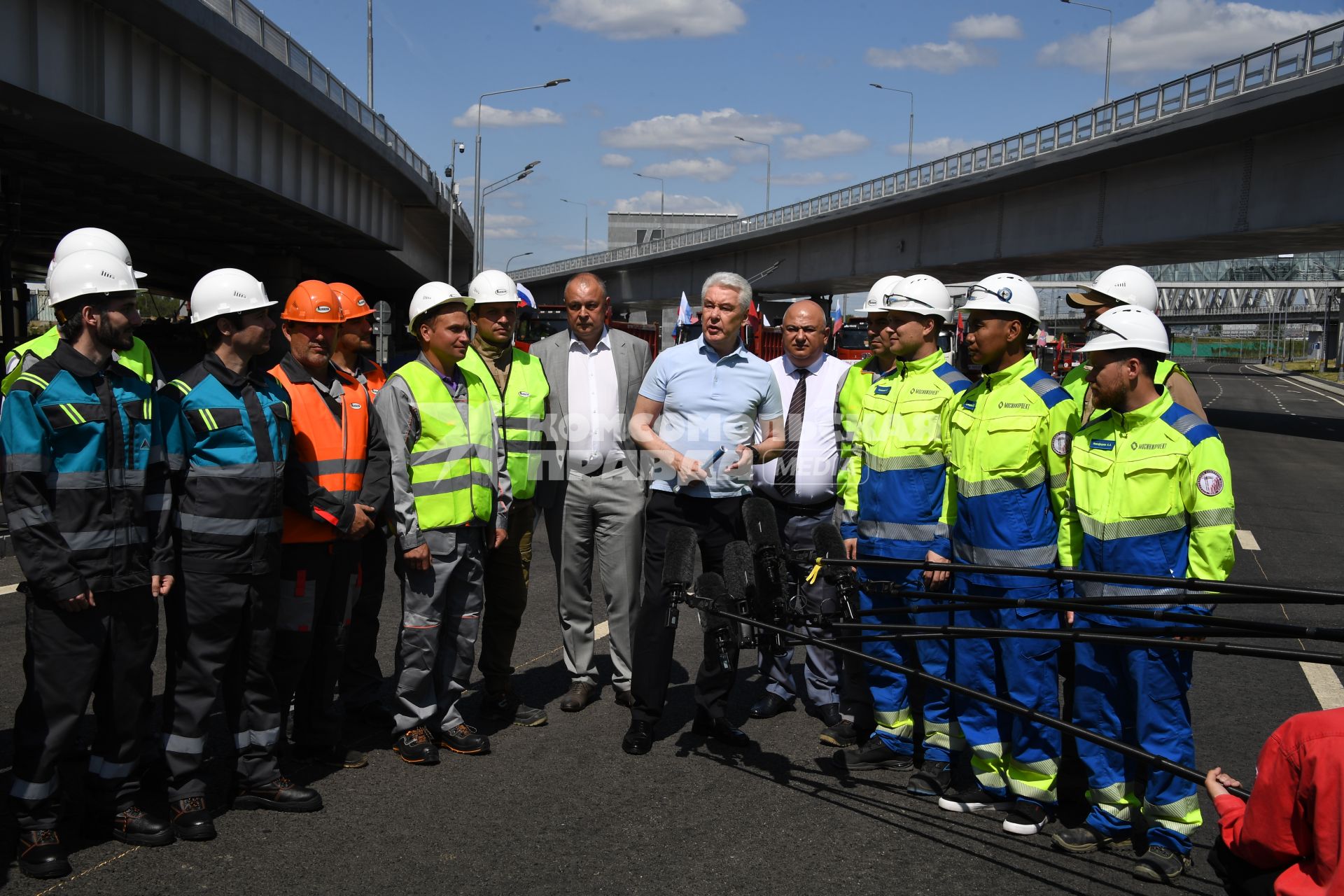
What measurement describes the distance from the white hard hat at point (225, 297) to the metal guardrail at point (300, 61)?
44.8ft

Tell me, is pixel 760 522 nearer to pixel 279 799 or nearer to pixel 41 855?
pixel 279 799

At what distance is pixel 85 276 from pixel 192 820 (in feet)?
7.10

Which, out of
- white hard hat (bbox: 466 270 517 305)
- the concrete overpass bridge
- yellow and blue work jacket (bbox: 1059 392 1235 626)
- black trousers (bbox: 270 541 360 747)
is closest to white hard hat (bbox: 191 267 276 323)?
black trousers (bbox: 270 541 360 747)

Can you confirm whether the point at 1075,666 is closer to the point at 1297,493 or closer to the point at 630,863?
the point at 630,863

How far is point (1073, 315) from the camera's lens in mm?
141500

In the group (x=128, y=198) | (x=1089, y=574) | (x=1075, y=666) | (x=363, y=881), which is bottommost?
(x=363, y=881)

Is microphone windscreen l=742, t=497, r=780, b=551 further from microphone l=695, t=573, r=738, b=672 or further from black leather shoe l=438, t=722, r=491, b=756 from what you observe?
black leather shoe l=438, t=722, r=491, b=756

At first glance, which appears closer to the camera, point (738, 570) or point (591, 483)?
point (738, 570)

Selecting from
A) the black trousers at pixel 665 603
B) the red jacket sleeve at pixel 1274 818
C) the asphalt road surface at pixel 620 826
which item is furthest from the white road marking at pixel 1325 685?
the red jacket sleeve at pixel 1274 818

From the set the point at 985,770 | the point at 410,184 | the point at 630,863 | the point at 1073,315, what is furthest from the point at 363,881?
the point at 1073,315

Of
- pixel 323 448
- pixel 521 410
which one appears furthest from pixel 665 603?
pixel 323 448

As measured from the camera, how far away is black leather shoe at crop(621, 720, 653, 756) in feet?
18.5

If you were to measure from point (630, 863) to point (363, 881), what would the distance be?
3.24 ft

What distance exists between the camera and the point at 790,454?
6383mm
